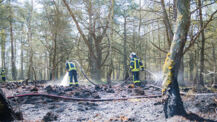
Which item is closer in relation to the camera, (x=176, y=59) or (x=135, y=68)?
(x=176, y=59)

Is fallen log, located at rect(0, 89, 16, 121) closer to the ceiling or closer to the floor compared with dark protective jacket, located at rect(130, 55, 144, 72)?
closer to the floor

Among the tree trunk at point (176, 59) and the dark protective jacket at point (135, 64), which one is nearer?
the tree trunk at point (176, 59)

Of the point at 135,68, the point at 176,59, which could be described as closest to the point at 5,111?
the point at 176,59

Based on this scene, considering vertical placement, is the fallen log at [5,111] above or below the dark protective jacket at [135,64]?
below

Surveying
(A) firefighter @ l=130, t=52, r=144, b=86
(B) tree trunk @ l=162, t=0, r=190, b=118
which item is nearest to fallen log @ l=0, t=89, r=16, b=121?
(B) tree trunk @ l=162, t=0, r=190, b=118

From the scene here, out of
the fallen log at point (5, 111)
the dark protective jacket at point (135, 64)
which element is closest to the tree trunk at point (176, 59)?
the fallen log at point (5, 111)

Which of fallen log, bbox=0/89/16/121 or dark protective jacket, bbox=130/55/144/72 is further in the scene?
dark protective jacket, bbox=130/55/144/72

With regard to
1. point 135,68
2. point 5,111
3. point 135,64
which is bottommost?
point 5,111

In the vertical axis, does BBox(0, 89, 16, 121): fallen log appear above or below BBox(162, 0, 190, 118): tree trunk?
below

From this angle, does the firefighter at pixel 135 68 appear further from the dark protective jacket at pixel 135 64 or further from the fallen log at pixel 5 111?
the fallen log at pixel 5 111

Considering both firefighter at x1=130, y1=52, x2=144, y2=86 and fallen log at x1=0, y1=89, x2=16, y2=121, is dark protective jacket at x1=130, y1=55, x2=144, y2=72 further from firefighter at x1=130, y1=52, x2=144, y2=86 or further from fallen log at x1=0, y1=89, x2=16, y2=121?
fallen log at x1=0, y1=89, x2=16, y2=121

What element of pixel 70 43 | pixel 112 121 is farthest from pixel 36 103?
pixel 70 43

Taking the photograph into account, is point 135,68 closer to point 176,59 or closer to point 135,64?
point 135,64

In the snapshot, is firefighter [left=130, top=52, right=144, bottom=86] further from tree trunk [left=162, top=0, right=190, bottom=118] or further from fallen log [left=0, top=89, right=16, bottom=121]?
fallen log [left=0, top=89, right=16, bottom=121]
